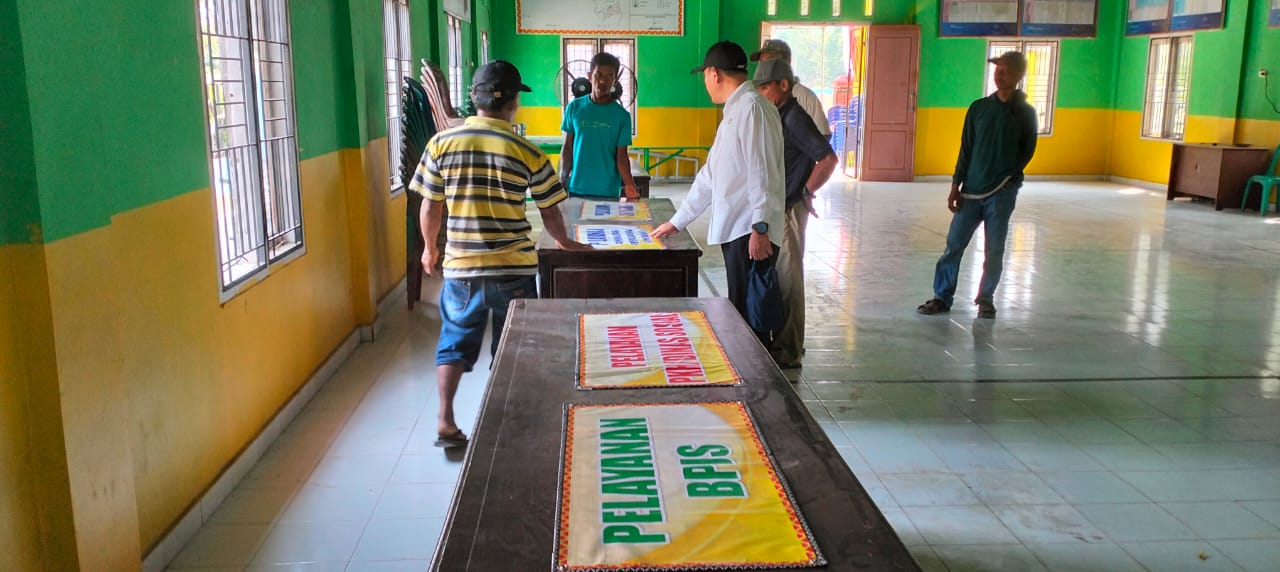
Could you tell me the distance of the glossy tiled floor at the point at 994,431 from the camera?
2.81 meters

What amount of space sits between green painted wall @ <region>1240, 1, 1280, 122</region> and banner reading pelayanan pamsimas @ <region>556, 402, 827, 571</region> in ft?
37.1

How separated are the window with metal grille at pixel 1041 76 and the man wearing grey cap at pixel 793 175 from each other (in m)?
10.5

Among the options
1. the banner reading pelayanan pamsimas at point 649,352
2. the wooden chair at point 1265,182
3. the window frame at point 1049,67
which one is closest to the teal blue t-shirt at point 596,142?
the banner reading pelayanan pamsimas at point 649,352

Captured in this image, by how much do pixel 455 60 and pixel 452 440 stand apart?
669 cm

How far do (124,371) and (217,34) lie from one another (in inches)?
57.4

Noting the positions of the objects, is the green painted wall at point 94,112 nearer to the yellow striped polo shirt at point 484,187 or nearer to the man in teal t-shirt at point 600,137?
the yellow striped polo shirt at point 484,187

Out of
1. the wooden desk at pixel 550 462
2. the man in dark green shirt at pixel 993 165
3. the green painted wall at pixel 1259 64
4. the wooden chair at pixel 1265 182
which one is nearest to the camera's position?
the wooden desk at pixel 550 462

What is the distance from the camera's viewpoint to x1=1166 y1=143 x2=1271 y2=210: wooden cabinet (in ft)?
33.9

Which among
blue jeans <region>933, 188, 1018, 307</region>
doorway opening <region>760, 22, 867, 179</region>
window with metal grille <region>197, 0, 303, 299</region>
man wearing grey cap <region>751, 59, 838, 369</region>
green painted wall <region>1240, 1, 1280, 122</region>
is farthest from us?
doorway opening <region>760, 22, 867, 179</region>

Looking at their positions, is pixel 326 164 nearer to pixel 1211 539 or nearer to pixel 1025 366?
pixel 1025 366

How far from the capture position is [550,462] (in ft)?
5.32

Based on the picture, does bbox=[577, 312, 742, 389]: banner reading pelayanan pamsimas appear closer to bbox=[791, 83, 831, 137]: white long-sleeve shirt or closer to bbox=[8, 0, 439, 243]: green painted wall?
bbox=[8, 0, 439, 243]: green painted wall

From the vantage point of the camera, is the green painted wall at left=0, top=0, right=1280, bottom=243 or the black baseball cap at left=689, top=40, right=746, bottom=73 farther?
the black baseball cap at left=689, top=40, right=746, bottom=73

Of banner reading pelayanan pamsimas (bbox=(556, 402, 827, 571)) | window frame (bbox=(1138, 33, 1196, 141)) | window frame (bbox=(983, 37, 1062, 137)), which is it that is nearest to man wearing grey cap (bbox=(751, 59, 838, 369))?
banner reading pelayanan pamsimas (bbox=(556, 402, 827, 571))
